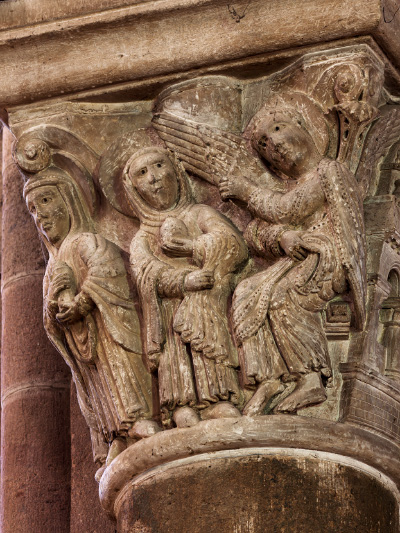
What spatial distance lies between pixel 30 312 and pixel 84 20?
40.7 inches

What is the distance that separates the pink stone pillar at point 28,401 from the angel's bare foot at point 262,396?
0.99 meters

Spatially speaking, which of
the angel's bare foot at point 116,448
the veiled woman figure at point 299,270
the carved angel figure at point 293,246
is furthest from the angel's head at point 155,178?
the angel's bare foot at point 116,448

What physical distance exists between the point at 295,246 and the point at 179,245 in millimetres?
327

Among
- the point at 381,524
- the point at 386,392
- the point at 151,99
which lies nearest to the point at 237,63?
the point at 151,99

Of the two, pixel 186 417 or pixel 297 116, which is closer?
pixel 186 417

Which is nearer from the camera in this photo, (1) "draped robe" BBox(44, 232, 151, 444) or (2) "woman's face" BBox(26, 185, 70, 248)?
(1) "draped robe" BBox(44, 232, 151, 444)

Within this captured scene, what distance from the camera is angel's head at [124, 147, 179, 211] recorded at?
187 inches

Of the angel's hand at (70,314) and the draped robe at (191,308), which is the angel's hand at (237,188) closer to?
the draped robe at (191,308)

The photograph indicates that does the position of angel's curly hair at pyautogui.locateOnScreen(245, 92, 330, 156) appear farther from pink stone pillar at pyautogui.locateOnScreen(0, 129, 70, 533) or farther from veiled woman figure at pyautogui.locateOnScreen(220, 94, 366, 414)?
pink stone pillar at pyautogui.locateOnScreen(0, 129, 70, 533)

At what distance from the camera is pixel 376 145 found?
4.74 metres

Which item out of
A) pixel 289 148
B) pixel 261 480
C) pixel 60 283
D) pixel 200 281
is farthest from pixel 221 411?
pixel 289 148

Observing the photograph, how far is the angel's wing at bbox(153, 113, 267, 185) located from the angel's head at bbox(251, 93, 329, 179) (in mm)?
53

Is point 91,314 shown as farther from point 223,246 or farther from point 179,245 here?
point 223,246

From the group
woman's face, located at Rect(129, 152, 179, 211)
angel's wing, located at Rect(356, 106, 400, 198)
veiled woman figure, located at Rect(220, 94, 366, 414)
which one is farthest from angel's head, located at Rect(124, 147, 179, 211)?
angel's wing, located at Rect(356, 106, 400, 198)
